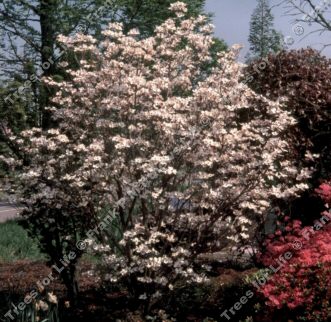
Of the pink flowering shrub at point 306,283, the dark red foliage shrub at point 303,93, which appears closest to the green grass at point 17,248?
the dark red foliage shrub at point 303,93

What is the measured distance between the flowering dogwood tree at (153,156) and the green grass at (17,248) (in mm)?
5258

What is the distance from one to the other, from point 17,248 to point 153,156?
297 inches

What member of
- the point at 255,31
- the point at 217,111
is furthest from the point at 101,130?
the point at 255,31

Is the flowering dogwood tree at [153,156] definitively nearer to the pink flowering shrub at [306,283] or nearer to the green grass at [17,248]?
the pink flowering shrub at [306,283]

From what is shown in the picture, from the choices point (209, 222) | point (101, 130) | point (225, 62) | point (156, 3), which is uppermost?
point (156, 3)

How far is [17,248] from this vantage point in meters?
12.7

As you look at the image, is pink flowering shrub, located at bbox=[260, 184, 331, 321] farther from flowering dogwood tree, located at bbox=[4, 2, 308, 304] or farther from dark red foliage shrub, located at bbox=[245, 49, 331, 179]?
dark red foliage shrub, located at bbox=[245, 49, 331, 179]

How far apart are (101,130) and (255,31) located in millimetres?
50797

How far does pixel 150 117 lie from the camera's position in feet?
20.9

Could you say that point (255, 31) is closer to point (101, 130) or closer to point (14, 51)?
point (14, 51)

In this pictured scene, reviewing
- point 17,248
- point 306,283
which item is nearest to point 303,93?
point 306,283

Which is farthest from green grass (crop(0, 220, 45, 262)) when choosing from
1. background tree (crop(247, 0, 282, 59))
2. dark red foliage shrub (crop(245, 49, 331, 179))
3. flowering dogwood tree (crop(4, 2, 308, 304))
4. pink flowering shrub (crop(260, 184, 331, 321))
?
background tree (crop(247, 0, 282, 59))

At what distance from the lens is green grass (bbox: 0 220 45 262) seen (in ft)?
40.1

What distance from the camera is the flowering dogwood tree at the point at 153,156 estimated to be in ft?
21.0
